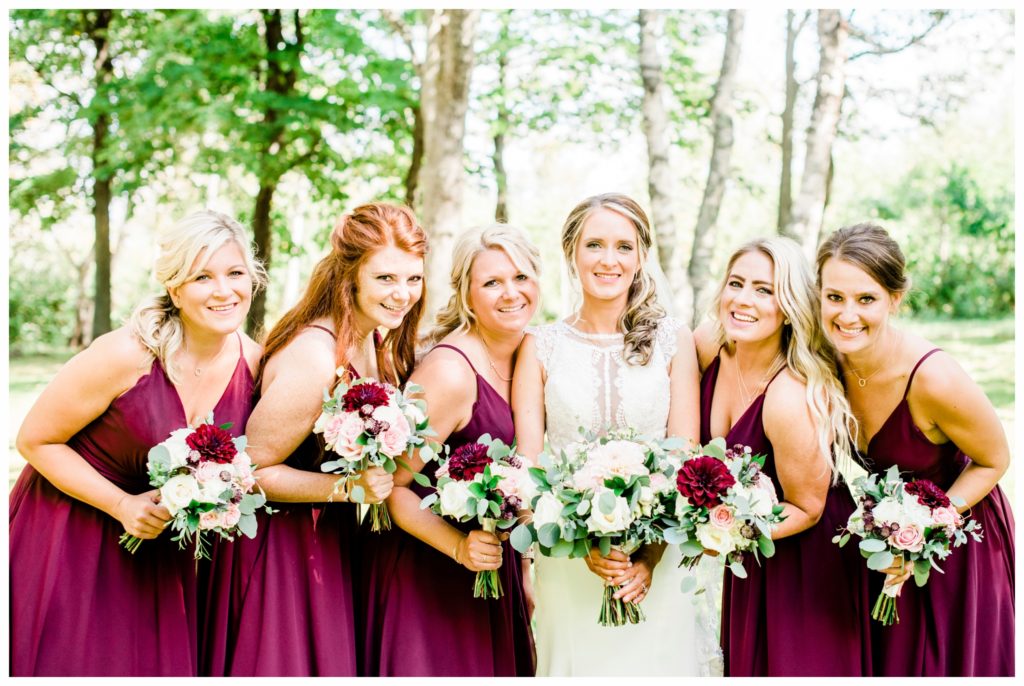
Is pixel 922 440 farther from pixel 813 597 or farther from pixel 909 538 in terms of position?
pixel 813 597

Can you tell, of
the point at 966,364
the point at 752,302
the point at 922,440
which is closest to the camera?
the point at 922,440

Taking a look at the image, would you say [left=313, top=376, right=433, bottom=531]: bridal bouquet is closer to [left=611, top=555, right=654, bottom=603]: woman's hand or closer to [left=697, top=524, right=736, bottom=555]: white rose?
[left=611, top=555, right=654, bottom=603]: woman's hand

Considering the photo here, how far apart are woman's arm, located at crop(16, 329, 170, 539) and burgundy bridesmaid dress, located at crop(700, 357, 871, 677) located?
287 centimetres

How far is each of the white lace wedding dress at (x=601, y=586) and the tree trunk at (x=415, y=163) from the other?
11.0m

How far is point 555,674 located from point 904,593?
5.99 ft

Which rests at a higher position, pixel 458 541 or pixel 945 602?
pixel 458 541

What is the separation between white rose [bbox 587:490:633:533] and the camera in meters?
3.67

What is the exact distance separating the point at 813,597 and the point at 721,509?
114 centimetres

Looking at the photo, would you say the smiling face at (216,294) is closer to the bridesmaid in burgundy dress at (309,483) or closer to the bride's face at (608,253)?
the bridesmaid in burgundy dress at (309,483)

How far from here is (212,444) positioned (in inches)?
149

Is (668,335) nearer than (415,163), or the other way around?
(668,335)

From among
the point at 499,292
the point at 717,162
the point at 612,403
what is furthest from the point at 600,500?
the point at 717,162

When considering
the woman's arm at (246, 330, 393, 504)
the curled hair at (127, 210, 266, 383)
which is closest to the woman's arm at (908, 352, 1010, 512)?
the woman's arm at (246, 330, 393, 504)

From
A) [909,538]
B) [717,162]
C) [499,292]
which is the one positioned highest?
[717,162]
